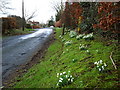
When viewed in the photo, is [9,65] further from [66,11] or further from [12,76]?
[66,11]

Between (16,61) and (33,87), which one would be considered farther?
(16,61)

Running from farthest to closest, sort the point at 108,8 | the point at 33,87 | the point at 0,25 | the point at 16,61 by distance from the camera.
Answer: the point at 0,25 < the point at 16,61 < the point at 33,87 < the point at 108,8

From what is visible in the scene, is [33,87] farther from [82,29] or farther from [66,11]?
[66,11]

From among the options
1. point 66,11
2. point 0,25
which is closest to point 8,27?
point 0,25

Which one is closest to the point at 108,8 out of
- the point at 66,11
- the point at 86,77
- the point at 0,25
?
the point at 86,77

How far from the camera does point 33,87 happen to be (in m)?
4.28

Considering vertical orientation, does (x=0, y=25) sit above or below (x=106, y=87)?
above

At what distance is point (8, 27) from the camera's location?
79.6 feet

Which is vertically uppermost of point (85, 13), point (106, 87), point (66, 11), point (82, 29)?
point (66, 11)

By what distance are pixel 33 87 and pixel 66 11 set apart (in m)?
14.3

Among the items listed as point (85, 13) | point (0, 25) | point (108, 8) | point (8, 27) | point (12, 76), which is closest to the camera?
point (108, 8)

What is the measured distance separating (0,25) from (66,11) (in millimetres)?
12149

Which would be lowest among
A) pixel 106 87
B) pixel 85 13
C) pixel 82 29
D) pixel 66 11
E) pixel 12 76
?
pixel 12 76

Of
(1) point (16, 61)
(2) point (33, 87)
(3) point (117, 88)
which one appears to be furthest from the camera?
(1) point (16, 61)
